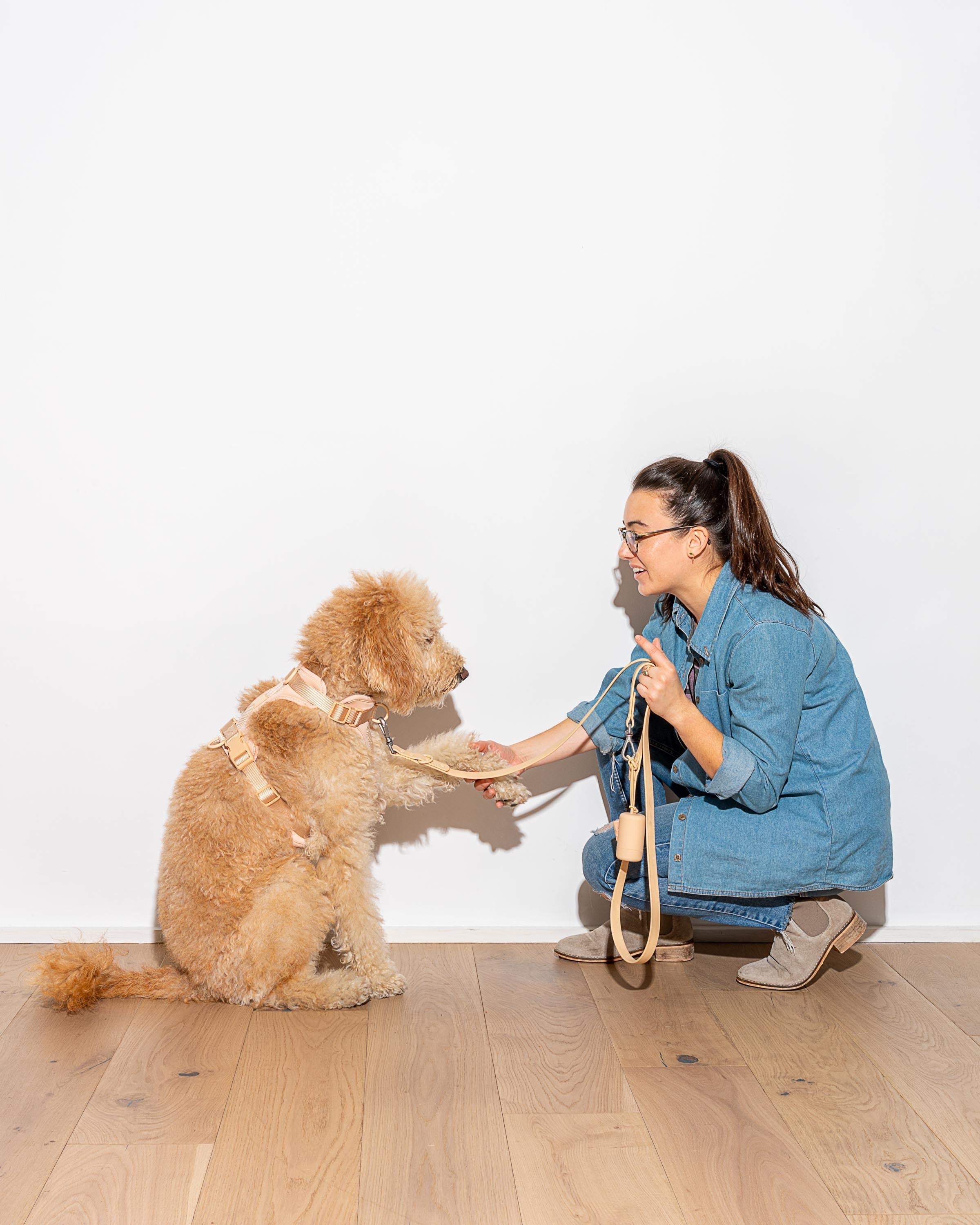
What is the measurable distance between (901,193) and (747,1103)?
2.19 meters

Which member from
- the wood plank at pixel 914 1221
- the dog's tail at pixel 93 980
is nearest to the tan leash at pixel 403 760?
the dog's tail at pixel 93 980

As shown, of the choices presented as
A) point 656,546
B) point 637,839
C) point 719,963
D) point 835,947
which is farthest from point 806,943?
point 656,546

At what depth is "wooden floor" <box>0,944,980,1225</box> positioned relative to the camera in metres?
1.57

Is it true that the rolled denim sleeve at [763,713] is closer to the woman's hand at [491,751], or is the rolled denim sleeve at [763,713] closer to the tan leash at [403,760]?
the tan leash at [403,760]

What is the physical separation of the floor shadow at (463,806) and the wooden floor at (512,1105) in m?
0.34

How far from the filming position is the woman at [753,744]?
2.22 metres

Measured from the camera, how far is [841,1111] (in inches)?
72.6

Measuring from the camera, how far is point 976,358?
2674mm

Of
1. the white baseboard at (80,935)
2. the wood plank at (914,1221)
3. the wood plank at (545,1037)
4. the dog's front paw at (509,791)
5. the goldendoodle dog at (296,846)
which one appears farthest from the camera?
the white baseboard at (80,935)

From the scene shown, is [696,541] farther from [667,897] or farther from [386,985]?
[386,985]

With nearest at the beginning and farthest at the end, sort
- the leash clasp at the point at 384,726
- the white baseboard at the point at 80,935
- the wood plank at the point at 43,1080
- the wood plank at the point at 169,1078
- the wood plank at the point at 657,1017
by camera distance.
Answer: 1. the wood plank at the point at 43,1080
2. the wood plank at the point at 169,1078
3. the wood plank at the point at 657,1017
4. the leash clasp at the point at 384,726
5. the white baseboard at the point at 80,935

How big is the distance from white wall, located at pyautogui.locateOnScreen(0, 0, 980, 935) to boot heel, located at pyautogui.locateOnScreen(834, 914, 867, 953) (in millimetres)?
660

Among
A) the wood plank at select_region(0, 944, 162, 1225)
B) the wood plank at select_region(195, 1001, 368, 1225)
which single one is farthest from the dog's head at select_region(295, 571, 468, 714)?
the wood plank at select_region(0, 944, 162, 1225)

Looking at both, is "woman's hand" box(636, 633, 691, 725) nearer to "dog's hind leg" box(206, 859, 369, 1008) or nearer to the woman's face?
the woman's face
